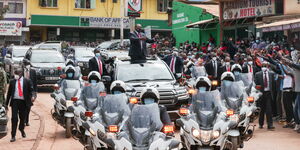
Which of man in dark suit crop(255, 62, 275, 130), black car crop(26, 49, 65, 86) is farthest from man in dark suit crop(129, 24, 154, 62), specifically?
black car crop(26, 49, 65, 86)

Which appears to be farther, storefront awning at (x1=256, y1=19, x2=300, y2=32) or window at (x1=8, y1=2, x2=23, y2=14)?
window at (x1=8, y1=2, x2=23, y2=14)

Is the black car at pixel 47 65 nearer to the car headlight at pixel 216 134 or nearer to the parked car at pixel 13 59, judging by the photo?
the parked car at pixel 13 59

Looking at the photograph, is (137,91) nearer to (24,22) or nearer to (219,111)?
(219,111)

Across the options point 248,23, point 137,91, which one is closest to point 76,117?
point 137,91

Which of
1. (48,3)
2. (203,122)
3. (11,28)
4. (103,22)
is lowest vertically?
(203,122)

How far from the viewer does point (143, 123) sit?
8297mm

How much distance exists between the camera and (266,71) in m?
16.4

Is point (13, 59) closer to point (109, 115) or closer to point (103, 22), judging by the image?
point (109, 115)

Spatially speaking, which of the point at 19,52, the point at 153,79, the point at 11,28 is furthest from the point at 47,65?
the point at 11,28

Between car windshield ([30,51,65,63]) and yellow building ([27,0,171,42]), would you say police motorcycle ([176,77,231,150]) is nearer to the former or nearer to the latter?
car windshield ([30,51,65,63])

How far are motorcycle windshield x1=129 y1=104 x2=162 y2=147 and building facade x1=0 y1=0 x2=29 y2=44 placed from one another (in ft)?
156

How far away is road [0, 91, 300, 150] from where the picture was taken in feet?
41.0

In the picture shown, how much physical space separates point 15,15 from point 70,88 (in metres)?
43.4

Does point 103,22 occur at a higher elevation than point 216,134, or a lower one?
higher
